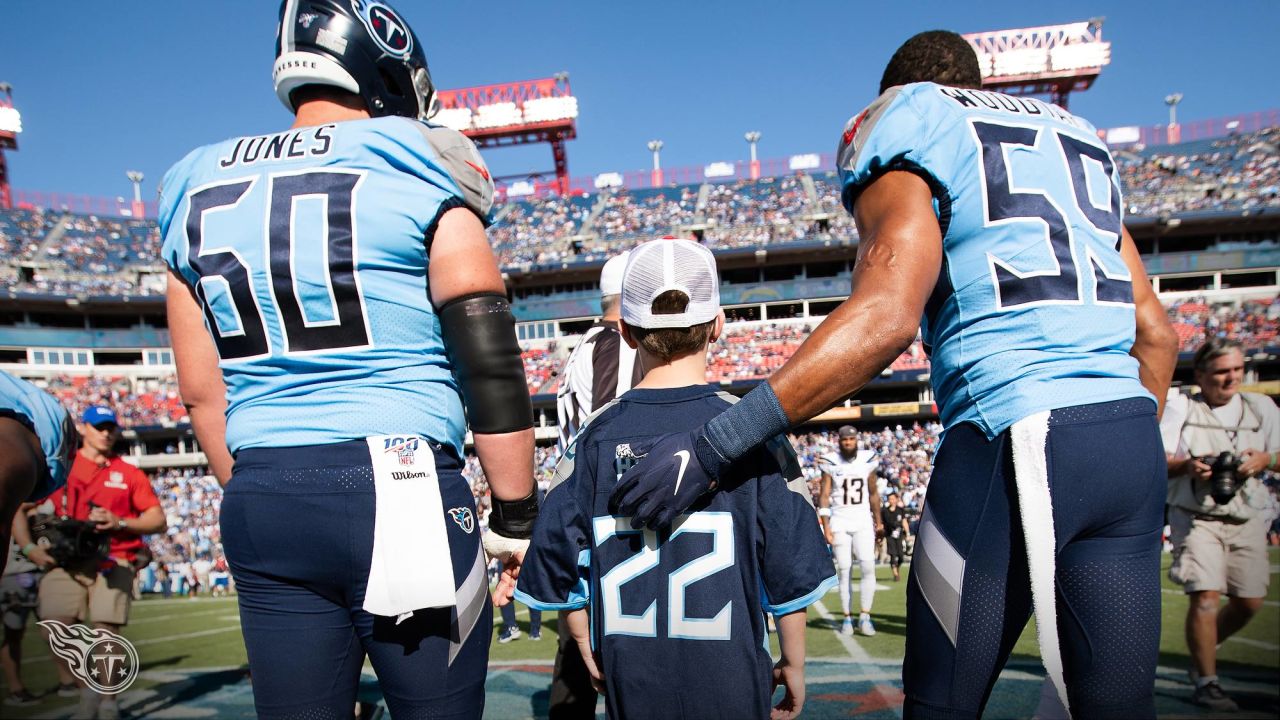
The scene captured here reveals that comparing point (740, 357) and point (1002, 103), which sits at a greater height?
point (1002, 103)

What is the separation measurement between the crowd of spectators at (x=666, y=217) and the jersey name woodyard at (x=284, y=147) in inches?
1432

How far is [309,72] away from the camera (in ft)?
6.13

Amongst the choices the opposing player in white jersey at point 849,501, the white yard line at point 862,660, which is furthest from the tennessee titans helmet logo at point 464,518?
the opposing player in white jersey at point 849,501

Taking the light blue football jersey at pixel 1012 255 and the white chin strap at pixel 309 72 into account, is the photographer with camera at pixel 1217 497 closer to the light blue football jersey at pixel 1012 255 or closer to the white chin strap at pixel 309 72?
the light blue football jersey at pixel 1012 255

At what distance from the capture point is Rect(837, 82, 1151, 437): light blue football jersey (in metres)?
1.70

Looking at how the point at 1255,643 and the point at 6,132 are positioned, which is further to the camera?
the point at 6,132

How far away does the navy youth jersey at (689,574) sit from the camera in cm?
198

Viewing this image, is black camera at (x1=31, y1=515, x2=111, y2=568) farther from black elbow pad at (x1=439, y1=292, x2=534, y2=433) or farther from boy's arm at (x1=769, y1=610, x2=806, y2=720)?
boy's arm at (x1=769, y1=610, x2=806, y2=720)

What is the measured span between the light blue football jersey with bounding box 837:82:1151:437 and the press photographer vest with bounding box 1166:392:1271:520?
3869 mm

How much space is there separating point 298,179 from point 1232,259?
146ft

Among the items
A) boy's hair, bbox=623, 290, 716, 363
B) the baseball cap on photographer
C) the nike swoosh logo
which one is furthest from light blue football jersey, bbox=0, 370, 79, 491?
the baseball cap on photographer

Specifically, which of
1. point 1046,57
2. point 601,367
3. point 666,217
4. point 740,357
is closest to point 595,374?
point 601,367

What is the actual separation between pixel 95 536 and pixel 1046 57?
2061 inches

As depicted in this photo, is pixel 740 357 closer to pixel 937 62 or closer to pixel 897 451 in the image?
pixel 897 451
